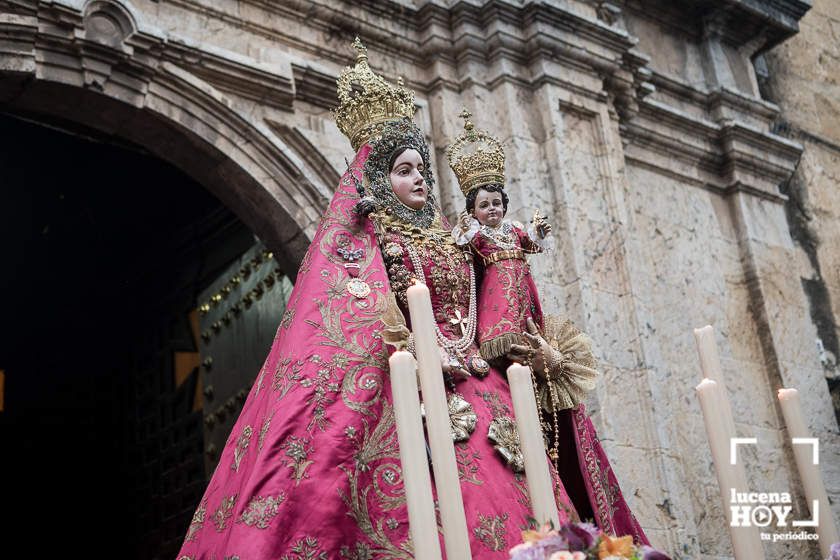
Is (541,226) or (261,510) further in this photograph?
(541,226)

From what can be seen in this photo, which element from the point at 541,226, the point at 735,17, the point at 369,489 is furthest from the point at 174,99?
the point at 735,17

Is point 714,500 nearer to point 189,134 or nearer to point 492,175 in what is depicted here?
point 492,175

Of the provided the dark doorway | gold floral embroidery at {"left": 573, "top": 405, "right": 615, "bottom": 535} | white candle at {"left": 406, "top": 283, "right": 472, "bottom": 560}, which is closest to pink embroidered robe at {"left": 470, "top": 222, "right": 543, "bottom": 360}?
gold floral embroidery at {"left": 573, "top": 405, "right": 615, "bottom": 535}

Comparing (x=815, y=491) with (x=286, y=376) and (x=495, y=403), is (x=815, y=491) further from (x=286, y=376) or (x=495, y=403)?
(x=286, y=376)

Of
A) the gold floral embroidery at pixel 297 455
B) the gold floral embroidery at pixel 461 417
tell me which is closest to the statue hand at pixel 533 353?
the gold floral embroidery at pixel 461 417

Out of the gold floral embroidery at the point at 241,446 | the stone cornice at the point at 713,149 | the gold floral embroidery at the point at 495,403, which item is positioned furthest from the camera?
the stone cornice at the point at 713,149

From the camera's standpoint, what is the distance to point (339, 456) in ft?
9.99

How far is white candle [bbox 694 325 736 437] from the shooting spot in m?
2.06

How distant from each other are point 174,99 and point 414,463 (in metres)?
3.20

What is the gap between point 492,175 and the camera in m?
3.80

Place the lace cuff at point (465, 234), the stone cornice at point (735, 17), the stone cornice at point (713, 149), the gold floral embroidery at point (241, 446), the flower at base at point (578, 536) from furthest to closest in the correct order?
the stone cornice at point (735, 17) → the stone cornice at point (713, 149) → the lace cuff at point (465, 234) → the gold floral embroidery at point (241, 446) → the flower at base at point (578, 536)

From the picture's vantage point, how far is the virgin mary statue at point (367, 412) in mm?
2924

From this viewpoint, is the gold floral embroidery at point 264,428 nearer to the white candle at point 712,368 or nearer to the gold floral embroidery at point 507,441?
the gold floral embroidery at point 507,441

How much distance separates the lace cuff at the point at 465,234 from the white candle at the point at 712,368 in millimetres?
1582
